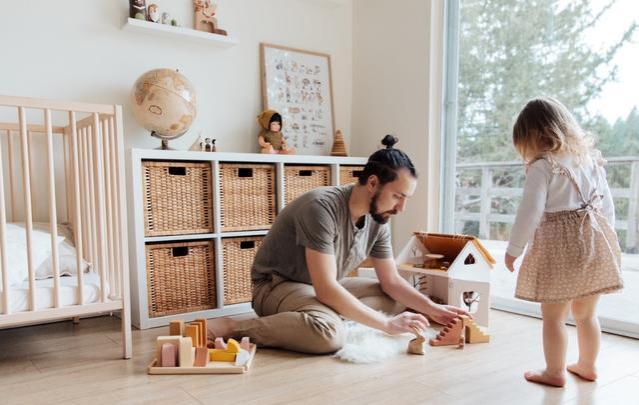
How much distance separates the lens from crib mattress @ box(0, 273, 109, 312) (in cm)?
138

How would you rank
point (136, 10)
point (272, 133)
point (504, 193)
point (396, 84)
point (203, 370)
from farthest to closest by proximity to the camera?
point (396, 84) < point (272, 133) < point (504, 193) < point (136, 10) < point (203, 370)

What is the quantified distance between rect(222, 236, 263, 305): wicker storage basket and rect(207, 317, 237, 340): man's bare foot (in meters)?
0.49

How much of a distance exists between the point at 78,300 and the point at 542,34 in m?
2.13

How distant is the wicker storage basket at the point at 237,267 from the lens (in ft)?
7.02

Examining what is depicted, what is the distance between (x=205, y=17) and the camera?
2.36 meters

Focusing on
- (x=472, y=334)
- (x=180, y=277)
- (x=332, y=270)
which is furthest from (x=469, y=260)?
(x=180, y=277)

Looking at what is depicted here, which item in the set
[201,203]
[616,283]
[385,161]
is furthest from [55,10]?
[616,283]

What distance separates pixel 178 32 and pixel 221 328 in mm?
1395

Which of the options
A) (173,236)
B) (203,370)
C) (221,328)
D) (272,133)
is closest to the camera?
(203,370)

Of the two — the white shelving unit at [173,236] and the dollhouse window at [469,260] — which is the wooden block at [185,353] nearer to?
the white shelving unit at [173,236]

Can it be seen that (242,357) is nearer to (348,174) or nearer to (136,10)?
(348,174)

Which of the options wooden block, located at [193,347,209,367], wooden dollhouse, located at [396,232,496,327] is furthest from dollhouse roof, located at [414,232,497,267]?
wooden block, located at [193,347,209,367]

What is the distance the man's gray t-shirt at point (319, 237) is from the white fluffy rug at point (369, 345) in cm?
22

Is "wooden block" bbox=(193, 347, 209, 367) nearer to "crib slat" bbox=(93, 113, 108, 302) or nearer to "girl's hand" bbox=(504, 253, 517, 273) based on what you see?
"crib slat" bbox=(93, 113, 108, 302)
